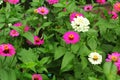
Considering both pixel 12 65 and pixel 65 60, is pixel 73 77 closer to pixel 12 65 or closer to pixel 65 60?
pixel 65 60

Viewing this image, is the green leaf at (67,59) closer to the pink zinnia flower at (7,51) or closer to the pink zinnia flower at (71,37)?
the pink zinnia flower at (71,37)

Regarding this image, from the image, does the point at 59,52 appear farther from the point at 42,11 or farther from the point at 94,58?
the point at 42,11

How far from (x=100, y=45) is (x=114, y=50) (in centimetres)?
10

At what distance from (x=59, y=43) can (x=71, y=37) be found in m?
0.24

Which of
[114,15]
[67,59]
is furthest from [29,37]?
[114,15]

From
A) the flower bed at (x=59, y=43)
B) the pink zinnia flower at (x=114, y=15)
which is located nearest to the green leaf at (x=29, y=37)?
the flower bed at (x=59, y=43)

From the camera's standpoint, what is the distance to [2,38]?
222cm

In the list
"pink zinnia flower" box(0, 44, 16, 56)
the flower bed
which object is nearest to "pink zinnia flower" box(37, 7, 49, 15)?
the flower bed

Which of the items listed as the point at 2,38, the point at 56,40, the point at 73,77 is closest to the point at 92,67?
the point at 73,77

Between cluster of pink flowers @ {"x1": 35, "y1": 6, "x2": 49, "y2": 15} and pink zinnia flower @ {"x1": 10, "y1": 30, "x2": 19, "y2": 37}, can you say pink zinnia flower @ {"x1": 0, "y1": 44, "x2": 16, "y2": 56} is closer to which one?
pink zinnia flower @ {"x1": 10, "y1": 30, "x2": 19, "y2": 37}

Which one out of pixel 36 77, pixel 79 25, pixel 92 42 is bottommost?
pixel 36 77

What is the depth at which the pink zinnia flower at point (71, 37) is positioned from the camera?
2.10m

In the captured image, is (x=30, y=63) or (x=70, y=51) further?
(x=70, y=51)

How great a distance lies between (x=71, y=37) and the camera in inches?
82.4
